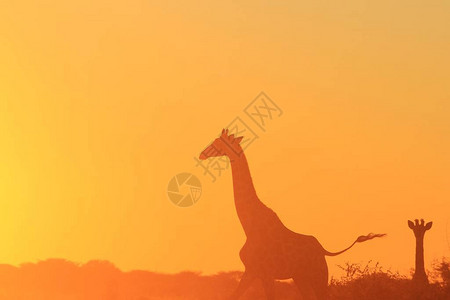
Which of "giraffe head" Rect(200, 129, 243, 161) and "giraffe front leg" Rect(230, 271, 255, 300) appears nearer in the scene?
"giraffe front leg" Rect(230, 271, 255, 300)

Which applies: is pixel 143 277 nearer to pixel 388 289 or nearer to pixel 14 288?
pixel 14 288

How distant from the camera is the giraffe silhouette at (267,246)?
2797 cm

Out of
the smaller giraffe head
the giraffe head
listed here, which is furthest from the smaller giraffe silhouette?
the giraffe head

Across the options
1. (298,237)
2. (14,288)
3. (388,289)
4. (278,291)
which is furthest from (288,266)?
(14,288)

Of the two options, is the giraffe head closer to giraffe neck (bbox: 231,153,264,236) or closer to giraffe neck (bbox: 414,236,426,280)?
giraffe neck (bbox: 231,153,264,236)

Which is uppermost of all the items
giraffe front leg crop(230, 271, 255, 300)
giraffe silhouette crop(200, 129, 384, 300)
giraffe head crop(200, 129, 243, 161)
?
giraffe head crop(200, 129, 243, 161)

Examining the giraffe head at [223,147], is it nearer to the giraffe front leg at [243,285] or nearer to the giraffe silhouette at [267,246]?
the giraffe silhouette at [267,246]

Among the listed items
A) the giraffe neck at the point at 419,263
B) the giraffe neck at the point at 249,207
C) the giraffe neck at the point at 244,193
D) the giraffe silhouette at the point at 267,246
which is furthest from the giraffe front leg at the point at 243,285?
the giraffe neck at the point at 419,263

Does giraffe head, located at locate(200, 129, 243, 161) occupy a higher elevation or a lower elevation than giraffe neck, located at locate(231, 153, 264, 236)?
higher

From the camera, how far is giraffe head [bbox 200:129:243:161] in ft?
96.0

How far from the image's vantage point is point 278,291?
3634 centimetres

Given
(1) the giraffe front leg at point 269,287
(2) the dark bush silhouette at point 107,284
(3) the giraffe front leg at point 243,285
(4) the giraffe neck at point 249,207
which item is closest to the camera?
(1) the giraffe front leg at point 269,287

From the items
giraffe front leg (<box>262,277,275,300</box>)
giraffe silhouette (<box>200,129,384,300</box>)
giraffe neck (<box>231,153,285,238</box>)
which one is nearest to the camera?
giraffe front leg (<box>262,277,275,300</box>)

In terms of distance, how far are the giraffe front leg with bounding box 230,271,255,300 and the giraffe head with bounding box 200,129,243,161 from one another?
12.5 feet
